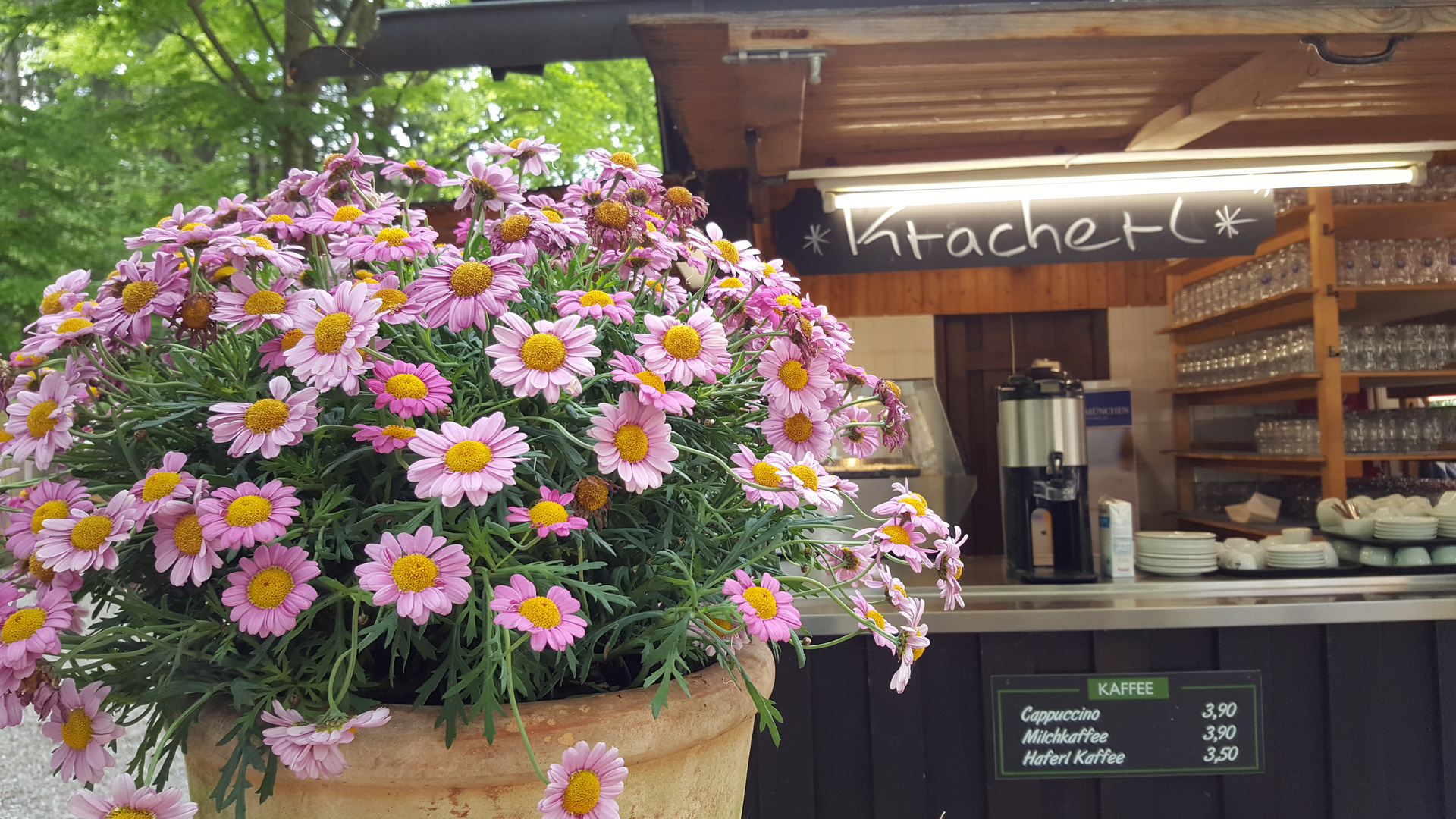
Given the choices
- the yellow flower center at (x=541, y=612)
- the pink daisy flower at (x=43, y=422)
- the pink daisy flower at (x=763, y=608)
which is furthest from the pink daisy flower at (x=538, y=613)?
the pink daisy flower at (x=43, y=422)

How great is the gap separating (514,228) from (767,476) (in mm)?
263

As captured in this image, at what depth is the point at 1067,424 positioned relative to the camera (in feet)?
8.75

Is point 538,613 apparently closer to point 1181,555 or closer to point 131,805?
point 131,805

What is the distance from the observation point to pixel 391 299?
608mm

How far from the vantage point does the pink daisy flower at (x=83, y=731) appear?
0.59 metres

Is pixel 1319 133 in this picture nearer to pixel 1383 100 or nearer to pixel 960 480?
pixel 1383 100

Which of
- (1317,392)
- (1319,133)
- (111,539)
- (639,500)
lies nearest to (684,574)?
(639,500)

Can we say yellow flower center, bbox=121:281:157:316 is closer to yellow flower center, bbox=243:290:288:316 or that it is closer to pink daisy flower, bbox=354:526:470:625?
yellow flower center, bbox=243:290:288:316

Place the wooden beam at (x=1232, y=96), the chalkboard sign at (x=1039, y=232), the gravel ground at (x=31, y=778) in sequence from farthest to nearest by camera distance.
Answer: the chalkboard sign at (x=1039, y=232)
the gravel ground at (x=31, y=778)
the wooden beam at (x=1232, y=96)

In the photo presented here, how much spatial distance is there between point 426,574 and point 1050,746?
2112 mm

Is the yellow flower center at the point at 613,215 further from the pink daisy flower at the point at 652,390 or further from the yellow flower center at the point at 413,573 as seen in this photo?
the yellow flower center at the point at 413,573

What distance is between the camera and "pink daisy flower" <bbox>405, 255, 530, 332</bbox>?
598mm

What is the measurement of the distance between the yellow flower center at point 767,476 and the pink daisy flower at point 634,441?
77 millimetres

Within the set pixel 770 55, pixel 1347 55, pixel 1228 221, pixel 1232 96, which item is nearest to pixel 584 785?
pixel 770 55
